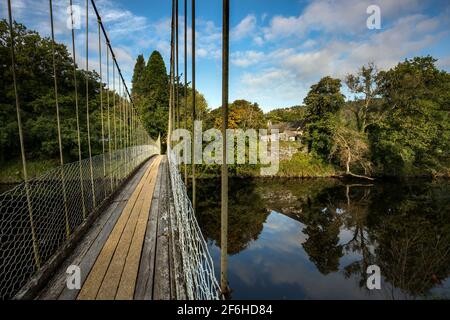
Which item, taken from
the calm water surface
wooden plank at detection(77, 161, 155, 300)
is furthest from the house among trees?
wooden plank at detection(77, 161, 155, 300)

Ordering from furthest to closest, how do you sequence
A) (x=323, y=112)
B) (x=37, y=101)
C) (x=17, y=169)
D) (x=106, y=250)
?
(x=323, y=112) → (x=17, y=169) → (x=37, y=101) → (x=106, y=250)

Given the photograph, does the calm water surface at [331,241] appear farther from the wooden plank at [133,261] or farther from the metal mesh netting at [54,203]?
the metal mesh netting at [54,203]

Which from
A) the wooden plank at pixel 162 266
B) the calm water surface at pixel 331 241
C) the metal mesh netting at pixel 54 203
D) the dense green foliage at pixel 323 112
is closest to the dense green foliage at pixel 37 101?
the calm water surface at pixel 331 241

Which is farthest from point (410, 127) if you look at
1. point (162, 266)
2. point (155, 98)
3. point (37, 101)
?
point (37, 101)

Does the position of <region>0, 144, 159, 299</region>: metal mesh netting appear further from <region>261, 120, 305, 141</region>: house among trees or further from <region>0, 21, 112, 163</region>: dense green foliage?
<region>261, 120, 305, 141</region>: house among trees

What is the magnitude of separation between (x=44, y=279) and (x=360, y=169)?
20504 mm

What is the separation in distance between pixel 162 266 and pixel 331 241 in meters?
7.82

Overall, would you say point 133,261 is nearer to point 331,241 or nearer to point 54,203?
point 54,203

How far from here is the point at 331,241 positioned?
8.37 metres

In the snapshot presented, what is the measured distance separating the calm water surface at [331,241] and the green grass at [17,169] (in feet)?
28.8

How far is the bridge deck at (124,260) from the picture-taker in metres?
1.61

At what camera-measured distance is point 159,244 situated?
2320 mm
